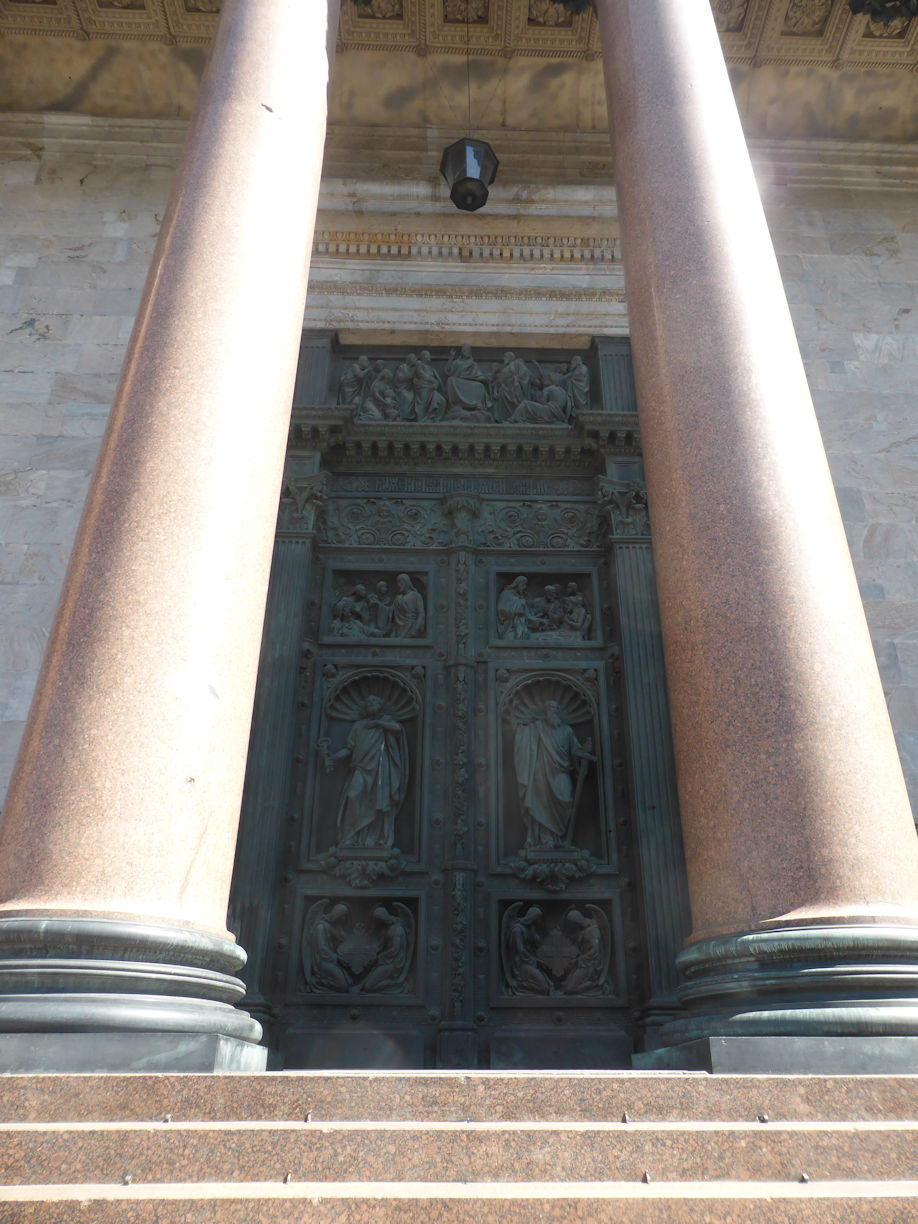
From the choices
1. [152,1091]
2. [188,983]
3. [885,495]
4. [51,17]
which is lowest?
[152,1091]

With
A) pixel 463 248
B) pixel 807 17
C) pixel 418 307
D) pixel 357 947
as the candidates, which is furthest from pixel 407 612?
pixel 807 17

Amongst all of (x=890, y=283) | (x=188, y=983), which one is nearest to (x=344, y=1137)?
(x=188, y=983)

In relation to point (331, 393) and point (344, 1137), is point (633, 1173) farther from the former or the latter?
point (331, 393)

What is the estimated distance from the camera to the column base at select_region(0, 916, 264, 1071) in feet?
12.7

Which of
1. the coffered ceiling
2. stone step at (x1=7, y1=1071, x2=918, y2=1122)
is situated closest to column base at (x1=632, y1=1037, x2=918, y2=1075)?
stone step at (x1=7, y1=1071, x2=918, y2=1122)

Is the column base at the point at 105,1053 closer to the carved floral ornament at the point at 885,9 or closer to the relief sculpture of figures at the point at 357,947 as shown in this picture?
the relief sculpture of figures at the point at 357,947

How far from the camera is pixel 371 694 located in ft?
34.7

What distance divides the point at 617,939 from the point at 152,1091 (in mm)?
6431

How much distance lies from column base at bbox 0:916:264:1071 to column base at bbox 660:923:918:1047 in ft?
7.40

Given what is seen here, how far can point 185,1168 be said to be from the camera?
10.2 ft

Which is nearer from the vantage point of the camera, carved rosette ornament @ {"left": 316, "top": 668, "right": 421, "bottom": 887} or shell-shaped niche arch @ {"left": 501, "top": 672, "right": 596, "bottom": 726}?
carved rosette ornament @ {"left": 316, "top": 668, "right": 421, "bottom": 887}

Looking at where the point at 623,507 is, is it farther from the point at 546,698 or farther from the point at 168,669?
the point at 168,669

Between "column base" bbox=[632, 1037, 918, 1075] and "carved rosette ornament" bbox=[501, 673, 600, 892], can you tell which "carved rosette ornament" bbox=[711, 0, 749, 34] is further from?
"column base" bbox=[632, 1037, 918, 1075]

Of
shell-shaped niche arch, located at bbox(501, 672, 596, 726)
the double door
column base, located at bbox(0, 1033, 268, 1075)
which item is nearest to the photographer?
column base, located at bbox(0, 1033, 268, 1075)
